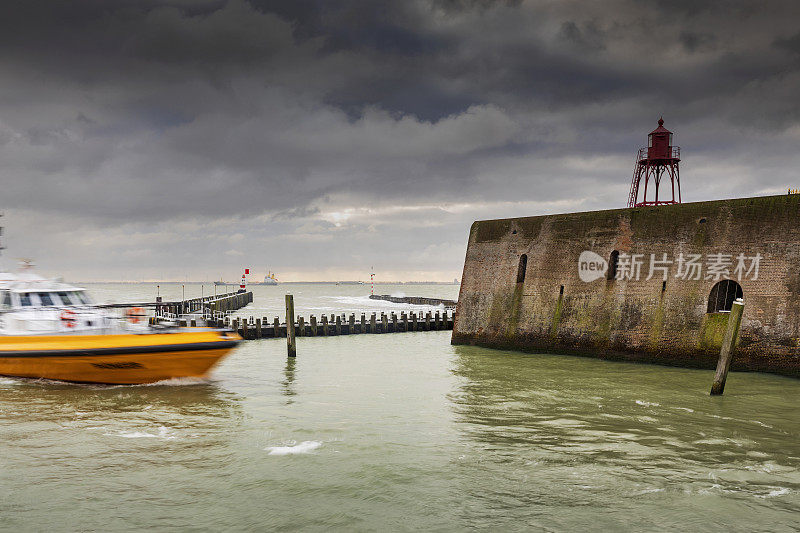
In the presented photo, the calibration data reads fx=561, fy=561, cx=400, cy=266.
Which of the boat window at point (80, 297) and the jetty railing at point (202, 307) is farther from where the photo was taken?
the jetty railing at point (202, 307)

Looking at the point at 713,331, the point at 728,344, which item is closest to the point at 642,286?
the point at 713,331

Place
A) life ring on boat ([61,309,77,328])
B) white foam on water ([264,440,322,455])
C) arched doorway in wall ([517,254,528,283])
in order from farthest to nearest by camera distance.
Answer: arched doorway in wall ([517,254,528,283]) < life ring on boat ([61,309,77,328]) < white foam on water ([264,440,322,455])

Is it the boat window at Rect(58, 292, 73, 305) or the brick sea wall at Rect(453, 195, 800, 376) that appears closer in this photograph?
the brick sea wall at Rect(453, 195, 800, 376)

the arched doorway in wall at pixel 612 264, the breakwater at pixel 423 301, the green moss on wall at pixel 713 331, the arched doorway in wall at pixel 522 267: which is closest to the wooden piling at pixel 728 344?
the green moss on wall at pixel 713 331

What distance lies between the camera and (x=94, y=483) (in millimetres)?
7762

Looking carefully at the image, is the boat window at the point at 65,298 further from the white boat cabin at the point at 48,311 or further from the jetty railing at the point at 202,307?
the jetty railing at the point at 202,307

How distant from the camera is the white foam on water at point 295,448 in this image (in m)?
9.16

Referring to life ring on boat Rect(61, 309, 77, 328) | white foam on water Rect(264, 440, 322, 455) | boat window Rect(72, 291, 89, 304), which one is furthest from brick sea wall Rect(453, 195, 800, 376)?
life ring on boat Rect(61, 309, 77, 328)

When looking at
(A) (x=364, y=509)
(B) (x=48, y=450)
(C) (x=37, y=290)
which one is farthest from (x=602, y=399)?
(C) (x=37, y=290)

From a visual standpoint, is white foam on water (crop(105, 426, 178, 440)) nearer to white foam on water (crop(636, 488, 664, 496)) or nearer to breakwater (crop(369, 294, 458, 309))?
white foam on water (crop(636, 488, 664, 496))

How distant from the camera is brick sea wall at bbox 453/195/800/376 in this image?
1589 centimetres

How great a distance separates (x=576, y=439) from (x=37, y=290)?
1514 cm

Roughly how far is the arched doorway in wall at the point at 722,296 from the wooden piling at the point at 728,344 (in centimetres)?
429

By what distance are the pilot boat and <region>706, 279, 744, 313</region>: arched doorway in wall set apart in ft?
46.5
